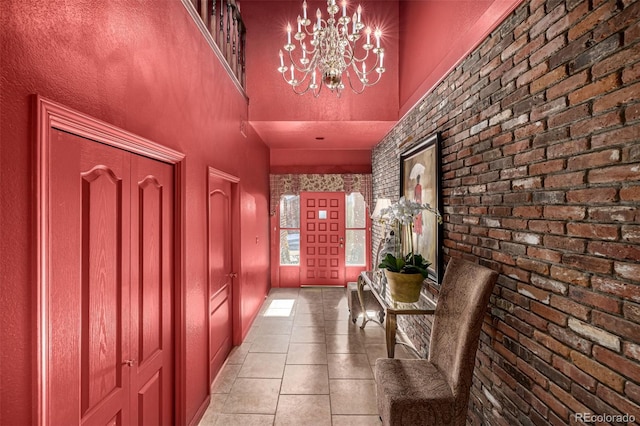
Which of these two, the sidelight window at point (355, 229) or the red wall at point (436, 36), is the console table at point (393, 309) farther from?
the sidelight window at point (355, 229)

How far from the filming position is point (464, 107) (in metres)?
2.23

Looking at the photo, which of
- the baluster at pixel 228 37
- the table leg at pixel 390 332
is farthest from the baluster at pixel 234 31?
the table leg at pixel 390 332

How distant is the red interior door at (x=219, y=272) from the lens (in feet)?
9.41

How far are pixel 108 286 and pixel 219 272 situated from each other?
1.71m

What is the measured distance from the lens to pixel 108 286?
1.43 meters

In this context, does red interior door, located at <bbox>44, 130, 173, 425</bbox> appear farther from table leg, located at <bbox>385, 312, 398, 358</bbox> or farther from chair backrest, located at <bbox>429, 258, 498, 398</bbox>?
chair backrest, located at <bbox>429, 258, 498, 398</bbox>

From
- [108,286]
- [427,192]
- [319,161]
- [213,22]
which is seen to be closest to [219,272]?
[108,286]

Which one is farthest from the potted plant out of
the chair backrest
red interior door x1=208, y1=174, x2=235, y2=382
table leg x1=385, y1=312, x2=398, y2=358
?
red interior door x1=208, y1=174, x2=235, y2=382

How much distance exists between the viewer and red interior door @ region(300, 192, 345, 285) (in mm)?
6148

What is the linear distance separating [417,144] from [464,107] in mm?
956

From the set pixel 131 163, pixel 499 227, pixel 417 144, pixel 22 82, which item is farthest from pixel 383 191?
pixel 22 82

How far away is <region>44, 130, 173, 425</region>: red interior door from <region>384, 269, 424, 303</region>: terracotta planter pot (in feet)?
5.62

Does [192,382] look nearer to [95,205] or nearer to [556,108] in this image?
[95,205]

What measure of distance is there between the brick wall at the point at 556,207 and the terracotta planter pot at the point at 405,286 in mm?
470
